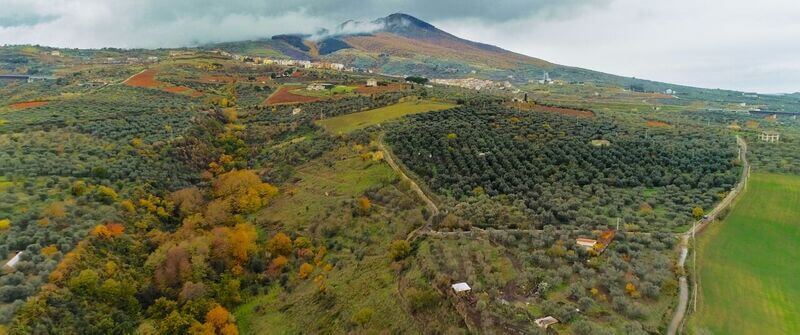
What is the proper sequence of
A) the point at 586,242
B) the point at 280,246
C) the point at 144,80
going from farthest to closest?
the point at 144,80 < the point at 280,246 < the point at 586,242

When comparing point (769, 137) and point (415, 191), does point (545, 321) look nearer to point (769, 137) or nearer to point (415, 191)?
point (415, 191)

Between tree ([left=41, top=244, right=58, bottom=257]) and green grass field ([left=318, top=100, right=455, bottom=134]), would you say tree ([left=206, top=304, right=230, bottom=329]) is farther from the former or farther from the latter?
green grass field ([left=318, top=100, right=455, bottom=134])

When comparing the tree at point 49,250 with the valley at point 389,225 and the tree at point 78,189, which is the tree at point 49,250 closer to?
the valley at point 389,225

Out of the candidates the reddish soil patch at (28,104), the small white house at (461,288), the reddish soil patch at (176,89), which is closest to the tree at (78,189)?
the small white house at (461,288)

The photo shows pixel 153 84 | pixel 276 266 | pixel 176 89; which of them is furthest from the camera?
pixel 153 84

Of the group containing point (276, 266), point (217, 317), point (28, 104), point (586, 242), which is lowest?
point (217, 317)

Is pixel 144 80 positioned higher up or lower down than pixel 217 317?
higher up

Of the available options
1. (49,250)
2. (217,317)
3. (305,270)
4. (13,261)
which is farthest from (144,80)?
(217,317)

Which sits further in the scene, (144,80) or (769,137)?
(144,80)
